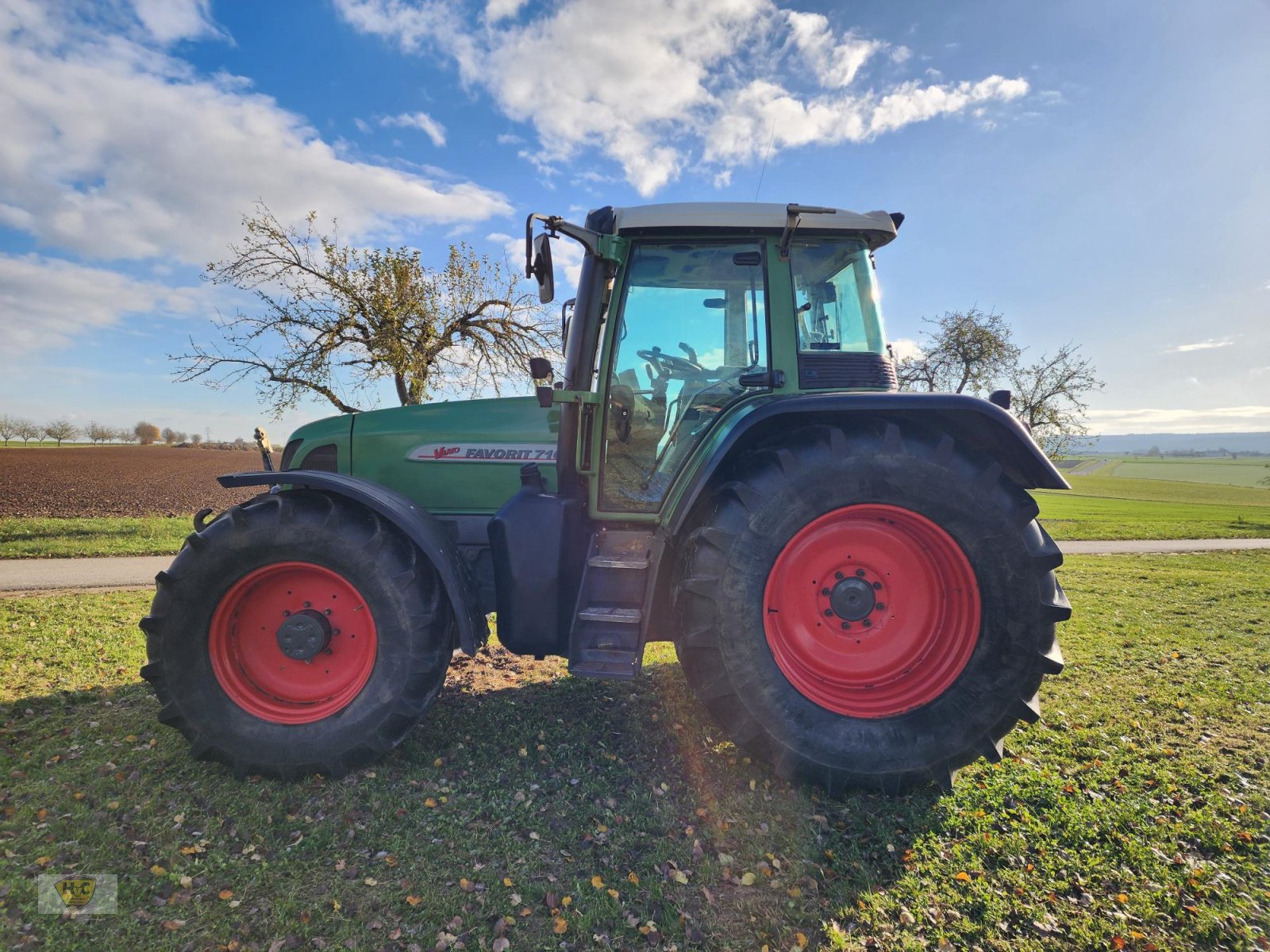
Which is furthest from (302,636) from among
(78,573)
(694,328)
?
(78,573)

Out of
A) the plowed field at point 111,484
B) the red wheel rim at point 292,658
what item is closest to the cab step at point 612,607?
the red wheel rim at point 292,658

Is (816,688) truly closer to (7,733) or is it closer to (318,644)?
(318,644)

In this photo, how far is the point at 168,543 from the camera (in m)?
10.3

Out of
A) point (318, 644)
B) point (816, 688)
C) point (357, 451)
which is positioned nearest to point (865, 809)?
point (816, 688)

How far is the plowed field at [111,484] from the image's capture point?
44.5 feet

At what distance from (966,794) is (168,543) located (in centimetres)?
1209

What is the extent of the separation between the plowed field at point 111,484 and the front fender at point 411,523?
25.5 feet

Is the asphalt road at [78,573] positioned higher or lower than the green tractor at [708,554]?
lower

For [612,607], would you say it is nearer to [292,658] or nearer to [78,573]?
[292,658]

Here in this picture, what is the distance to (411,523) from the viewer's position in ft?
9.16

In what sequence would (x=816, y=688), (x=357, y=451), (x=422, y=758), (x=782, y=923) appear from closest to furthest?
(x=782, y=923) < (x=816, y=688) < (x=422, y=758) < (x=357, y=451)

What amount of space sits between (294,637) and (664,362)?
2.20 metres

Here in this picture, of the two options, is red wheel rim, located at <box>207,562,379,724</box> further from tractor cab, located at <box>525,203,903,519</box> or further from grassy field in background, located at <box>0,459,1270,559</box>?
grassy field in background, located at <box>0,459,1270,559</box>

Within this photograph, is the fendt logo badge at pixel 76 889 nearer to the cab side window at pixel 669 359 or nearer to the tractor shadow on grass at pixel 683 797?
the tractor shadow on grass at pixel 683 797
